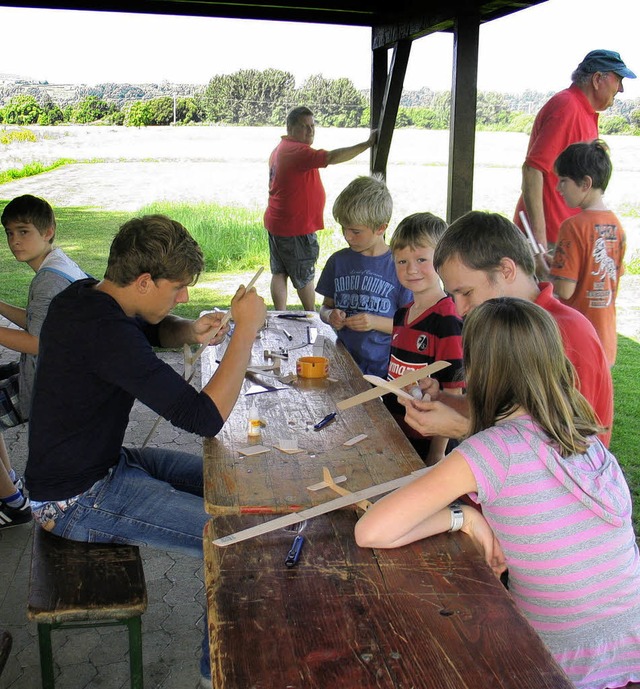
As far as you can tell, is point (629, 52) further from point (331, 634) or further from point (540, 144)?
point (331, 634)

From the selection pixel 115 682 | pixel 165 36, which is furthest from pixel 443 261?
pixel 165 36

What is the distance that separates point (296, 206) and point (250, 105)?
11.5ft

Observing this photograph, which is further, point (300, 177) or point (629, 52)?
point (629, 52)

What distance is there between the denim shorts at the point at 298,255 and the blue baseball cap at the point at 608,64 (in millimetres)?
3315

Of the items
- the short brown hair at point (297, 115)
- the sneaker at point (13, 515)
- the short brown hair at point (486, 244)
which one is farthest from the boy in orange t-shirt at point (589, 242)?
the short brown hair at point (297, 115)

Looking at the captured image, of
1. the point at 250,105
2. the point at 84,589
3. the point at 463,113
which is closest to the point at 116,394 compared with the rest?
the point at 84,589

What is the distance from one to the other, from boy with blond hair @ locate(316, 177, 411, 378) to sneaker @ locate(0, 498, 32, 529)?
1.77 meters

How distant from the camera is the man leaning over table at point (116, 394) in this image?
2.06 meters

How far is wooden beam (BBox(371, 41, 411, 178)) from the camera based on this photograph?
5.69 metres

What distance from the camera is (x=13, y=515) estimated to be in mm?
3611

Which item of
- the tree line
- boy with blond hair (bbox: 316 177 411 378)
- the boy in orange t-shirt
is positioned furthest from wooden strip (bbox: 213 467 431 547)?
the tree line

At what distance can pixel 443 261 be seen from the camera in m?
2.27

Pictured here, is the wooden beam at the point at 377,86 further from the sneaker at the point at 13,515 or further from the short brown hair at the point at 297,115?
the sneaker at the point at 13,515

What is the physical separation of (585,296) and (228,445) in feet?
6.61
